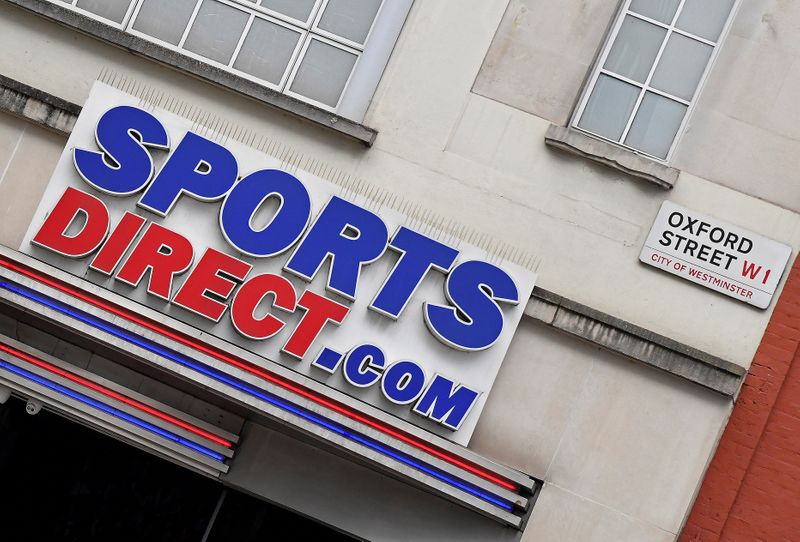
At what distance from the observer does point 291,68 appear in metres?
11.3

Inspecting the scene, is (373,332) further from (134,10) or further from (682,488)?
(134,10)

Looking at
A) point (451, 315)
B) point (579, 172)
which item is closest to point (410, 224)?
point (451, 315)

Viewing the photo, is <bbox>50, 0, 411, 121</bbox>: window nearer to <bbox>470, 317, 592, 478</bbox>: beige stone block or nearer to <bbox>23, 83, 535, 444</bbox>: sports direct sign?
<bbox>23, 83, 535, 444</bbox>: sports direct sign

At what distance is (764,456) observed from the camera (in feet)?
35.9

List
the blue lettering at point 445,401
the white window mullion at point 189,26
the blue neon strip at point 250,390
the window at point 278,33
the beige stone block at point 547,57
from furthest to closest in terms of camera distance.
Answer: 1. the white window mullion at point 189,26
2. the window at point 278,33
3. the beige stone block at point 547,57
4. the blue lettering at point 445,401
5. the blue neon strip at point 250,390

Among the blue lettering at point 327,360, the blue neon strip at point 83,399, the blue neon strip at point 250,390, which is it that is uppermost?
the blue lettering at point 327,360

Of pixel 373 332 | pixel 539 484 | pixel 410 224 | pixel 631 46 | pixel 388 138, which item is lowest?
pixel 539 484

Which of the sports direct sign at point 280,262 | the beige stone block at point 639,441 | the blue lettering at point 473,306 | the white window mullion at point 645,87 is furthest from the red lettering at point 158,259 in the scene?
the white window mullion at point 645,87

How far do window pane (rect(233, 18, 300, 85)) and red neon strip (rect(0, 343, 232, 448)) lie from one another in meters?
3.29

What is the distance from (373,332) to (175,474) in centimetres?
263

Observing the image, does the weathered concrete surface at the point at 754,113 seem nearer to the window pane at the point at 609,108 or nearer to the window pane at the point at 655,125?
the window pane at the point at 655,125

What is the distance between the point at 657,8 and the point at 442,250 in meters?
3.13

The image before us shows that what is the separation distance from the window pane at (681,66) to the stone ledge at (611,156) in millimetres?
755

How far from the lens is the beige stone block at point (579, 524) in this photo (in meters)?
10.5
